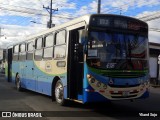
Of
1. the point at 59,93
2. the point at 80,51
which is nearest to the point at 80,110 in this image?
the point at 59,93

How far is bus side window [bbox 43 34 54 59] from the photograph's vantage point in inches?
571

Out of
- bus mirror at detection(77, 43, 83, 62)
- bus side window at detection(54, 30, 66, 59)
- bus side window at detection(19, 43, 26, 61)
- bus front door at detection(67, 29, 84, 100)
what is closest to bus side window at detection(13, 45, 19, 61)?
bus side window at detection(19, 43, 26, 61)

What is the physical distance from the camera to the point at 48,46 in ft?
48.9

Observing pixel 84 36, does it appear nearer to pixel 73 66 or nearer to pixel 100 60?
pixel 100 60

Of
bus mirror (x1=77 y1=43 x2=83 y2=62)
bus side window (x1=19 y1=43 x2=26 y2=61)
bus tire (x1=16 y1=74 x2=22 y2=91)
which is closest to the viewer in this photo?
bus mirror (x1=77 y1=43 x2=83 y2=62)

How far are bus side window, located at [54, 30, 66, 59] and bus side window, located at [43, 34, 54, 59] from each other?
0.54 m

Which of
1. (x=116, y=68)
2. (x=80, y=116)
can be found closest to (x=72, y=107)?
(x=80, y=116)

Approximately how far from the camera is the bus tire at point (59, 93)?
43.3 ft

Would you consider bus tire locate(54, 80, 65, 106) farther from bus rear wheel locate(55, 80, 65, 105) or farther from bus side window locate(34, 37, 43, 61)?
bus side window locate(34, 37, 43, 61)

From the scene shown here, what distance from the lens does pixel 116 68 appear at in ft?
36.8

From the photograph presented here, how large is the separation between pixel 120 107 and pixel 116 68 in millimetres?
2810

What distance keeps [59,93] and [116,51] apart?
3.27 m

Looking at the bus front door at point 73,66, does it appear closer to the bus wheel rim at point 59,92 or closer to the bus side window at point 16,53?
the bus wheel rim at point 59,92

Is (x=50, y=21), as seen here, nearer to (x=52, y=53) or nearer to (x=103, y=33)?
(x=52, y=53)
